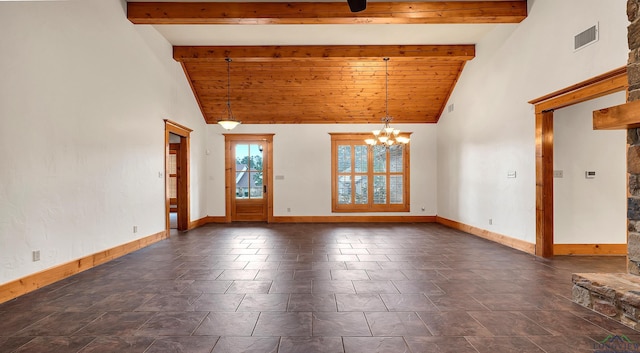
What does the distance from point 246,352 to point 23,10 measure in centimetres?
400

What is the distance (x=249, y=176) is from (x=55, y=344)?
22.4ft

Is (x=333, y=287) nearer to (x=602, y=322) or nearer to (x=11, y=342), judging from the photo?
(x=602, y=322)

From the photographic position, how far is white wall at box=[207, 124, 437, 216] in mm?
8883

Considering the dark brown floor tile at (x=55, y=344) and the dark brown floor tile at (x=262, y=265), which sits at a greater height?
the dark brown floor tile at (x=55, y=344)

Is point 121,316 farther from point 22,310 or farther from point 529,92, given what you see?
point 529,92

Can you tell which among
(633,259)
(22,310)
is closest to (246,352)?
(22,310)

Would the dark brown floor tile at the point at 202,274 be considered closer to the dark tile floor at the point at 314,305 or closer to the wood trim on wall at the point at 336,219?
the dark tile floor at the point at 314,305

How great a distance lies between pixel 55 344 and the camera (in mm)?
2238

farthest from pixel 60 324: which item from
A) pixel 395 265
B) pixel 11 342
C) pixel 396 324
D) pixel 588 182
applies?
pixel 588 182

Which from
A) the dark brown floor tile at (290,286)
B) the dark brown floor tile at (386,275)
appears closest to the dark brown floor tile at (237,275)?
the dark brown floor tile at (290,286)

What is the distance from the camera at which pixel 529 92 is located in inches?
196

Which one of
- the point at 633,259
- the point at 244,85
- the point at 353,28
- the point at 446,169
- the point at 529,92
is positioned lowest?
the point at 633,259

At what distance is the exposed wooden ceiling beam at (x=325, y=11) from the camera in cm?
500

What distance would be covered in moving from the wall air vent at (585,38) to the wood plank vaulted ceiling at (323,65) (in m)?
1.28
